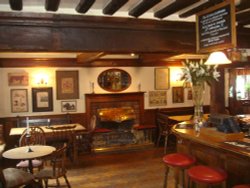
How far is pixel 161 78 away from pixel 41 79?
333cm

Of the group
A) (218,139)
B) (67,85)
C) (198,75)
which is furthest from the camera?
(67,85)

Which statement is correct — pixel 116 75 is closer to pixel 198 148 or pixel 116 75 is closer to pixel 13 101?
pixel 13 101

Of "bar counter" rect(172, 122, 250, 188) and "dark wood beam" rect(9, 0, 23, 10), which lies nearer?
"dark wood beam" rect(9, 0, 23, 10)

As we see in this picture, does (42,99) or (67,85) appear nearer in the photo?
(42,99)

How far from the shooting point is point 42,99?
726cm

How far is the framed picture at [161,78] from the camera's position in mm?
8211

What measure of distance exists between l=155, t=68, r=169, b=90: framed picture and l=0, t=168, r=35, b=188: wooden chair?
17.1 feet

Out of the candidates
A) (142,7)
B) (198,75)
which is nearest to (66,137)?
(198,75)

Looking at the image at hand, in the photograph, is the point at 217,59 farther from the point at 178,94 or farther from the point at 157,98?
the point at 178,94

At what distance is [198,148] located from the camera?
12.0ft

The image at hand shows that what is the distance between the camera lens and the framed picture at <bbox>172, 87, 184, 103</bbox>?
332 inches

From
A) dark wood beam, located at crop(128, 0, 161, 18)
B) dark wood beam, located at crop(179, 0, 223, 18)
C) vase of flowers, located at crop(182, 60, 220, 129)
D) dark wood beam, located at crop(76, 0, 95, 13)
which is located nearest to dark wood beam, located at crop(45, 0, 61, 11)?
dark wood beam, located at crop(76, 0, 95, 13)

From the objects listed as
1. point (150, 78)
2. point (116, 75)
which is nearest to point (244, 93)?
point (150, 78)

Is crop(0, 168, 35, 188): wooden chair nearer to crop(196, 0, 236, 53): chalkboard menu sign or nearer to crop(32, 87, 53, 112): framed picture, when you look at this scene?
crop(196, 0, 236, 53): chalkboard menu sign
